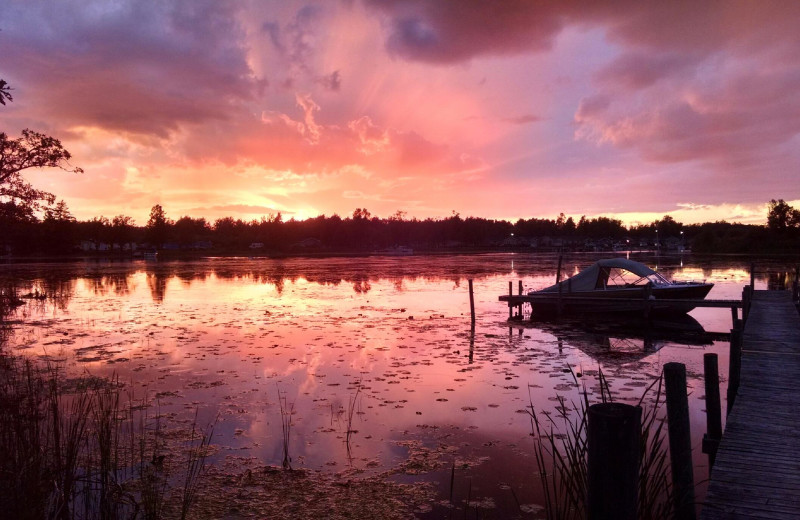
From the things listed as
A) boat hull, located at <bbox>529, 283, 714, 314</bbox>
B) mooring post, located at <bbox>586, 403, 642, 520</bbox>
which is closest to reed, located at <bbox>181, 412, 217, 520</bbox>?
mooring post, located at <bbox>586, 403, 642, 520</bbox>

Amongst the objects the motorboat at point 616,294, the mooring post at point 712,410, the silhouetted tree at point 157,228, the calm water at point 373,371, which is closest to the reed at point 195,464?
the calm water at point 373,371

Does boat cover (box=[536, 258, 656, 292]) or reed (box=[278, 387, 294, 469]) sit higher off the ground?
boat cover (box=[536, 258, 656, 292])

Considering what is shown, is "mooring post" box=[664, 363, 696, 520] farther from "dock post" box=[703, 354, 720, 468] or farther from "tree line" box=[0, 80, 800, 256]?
"tree line" box=[0, 80, 800, 256]

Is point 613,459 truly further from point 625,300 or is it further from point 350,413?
point 625,300

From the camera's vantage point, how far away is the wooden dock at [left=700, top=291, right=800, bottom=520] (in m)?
4.81

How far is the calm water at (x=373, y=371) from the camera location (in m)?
7.30

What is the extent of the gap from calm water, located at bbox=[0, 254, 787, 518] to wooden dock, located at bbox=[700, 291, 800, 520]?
96 centimetres

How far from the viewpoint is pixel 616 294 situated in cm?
2212

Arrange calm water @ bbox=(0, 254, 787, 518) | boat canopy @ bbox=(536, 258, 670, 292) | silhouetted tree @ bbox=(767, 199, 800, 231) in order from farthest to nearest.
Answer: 1. silhouetted tree @ bbox=(767, 199, 800, 231)
2. boat canopy @ bbox=(536, 258, 670, 292)
3. calm water @ bbox=(0, 254, 787, 518)

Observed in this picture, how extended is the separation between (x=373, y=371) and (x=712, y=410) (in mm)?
7306

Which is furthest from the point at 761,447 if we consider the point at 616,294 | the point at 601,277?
the point at 601,277

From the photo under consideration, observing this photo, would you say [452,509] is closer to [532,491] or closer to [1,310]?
[532,491]

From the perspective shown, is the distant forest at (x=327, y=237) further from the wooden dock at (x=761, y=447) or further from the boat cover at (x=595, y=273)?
the wooden dock at (x=761, y=447)

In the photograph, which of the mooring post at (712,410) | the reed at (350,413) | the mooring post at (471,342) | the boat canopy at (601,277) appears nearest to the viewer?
the mooring post at (712,410)
